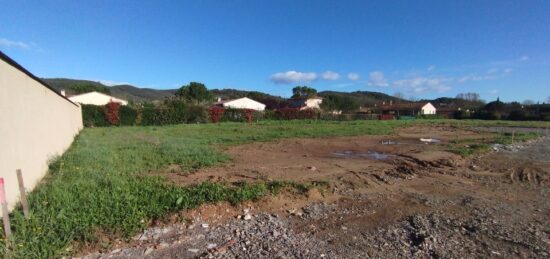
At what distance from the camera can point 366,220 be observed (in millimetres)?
4480

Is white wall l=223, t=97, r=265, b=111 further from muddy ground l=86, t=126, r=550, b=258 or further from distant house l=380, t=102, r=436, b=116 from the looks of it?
muddy ground l=86, t=126, r=550, b=258

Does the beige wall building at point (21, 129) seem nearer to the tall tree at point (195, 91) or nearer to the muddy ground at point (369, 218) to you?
the muddy ground at point (369, 218)

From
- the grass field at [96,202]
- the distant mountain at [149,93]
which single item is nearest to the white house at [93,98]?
the distant mountain at [149,93]

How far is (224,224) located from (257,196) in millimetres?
993

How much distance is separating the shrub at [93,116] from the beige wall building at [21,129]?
2179cm

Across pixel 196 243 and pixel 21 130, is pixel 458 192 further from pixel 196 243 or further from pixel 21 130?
pixel 21 130

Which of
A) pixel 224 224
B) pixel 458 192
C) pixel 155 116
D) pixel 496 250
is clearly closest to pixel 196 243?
pixel 224 224

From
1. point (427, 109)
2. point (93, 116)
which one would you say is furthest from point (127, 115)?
point (427, 109)

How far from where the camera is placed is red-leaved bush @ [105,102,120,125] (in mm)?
28094

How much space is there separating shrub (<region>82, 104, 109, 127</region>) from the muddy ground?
78.7 ft

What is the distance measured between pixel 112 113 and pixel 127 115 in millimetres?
1324

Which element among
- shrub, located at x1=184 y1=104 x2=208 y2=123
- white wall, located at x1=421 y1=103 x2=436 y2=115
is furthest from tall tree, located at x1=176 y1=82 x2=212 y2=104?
white wall, located at x1=421 y1=103 x2=436 y2=115

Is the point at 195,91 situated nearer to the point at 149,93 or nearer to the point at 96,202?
the point at 149,93

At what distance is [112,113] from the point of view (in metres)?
28.2
